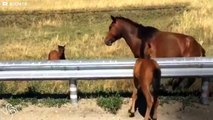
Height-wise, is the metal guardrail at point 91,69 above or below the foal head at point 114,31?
below

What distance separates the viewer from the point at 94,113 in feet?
25.7

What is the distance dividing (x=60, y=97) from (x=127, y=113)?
1.33 m

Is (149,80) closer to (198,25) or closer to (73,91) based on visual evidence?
(73,91)

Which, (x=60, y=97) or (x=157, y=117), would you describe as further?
(x=60, y=97)

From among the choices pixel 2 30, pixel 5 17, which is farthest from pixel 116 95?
pixel 5 17

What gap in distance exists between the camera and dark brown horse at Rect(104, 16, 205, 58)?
9352 millimetres

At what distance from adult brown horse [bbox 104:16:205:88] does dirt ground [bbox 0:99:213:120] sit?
149cm

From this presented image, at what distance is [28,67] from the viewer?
7.99 meters

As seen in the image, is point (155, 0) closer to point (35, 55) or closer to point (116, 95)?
point (35, 55)

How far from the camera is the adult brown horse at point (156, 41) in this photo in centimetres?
934

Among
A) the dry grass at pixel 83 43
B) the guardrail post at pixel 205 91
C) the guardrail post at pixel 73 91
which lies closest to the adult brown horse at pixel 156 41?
the dry grass at pixel 83 43

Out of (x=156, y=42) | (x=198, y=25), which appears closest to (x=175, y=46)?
(x=156, y=42)

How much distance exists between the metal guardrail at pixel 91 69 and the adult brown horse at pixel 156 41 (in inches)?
54.5

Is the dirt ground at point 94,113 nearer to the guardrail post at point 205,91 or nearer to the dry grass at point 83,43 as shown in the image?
the guardrail post at point 205,91
